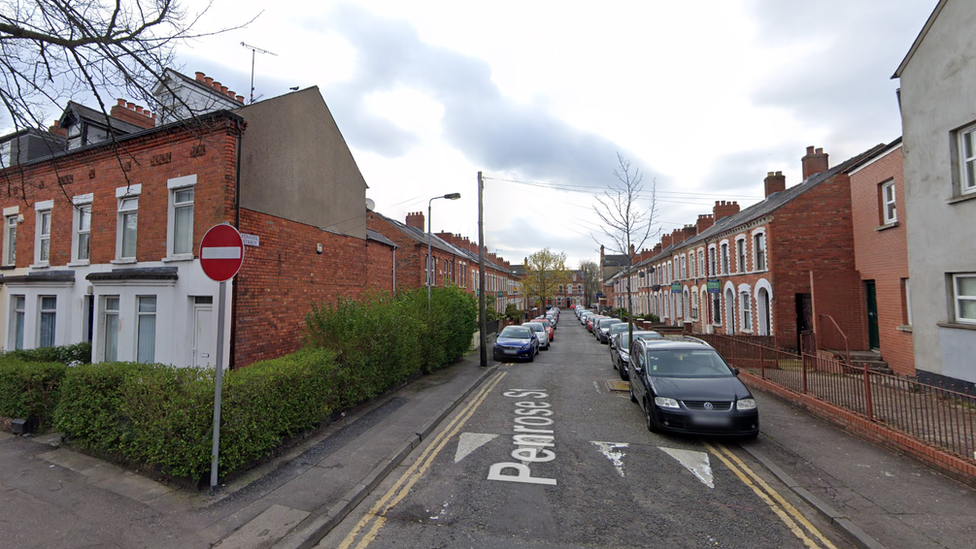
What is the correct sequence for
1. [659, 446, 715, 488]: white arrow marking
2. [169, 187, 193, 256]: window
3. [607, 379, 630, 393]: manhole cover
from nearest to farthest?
[659, 446, 715, 488]: white arrow marking, [169, 187, 193, 256]: window, [607, 379, 630, 393]: manhole cover

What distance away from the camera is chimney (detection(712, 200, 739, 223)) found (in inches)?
1241

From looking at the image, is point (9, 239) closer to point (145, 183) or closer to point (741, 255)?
point (145, 183)

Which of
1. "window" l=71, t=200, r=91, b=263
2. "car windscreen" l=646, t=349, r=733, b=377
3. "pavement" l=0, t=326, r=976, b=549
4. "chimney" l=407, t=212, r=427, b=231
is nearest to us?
"pavement" l=0, t=326, r=976, b=549

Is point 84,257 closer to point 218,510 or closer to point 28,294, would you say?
point 28,294

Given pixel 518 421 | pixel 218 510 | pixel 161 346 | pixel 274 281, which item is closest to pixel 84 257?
pixel 161 346

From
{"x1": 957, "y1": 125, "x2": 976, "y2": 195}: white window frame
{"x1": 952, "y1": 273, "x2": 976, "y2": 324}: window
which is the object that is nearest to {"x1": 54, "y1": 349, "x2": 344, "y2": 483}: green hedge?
{"x1": 952, "y1": 273, "x2": 976, "y2": 324}: window

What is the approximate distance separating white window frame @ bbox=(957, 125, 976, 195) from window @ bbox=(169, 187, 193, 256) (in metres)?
16.9

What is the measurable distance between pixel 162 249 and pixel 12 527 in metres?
7.47

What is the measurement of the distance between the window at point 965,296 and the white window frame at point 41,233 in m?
23.6

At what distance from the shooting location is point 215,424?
4.88 metres

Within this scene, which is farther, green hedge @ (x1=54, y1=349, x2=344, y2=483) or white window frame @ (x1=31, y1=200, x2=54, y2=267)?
white window frame @ (x1=31, y1=200, x2=54, y2=267)

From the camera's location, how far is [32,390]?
709 cm

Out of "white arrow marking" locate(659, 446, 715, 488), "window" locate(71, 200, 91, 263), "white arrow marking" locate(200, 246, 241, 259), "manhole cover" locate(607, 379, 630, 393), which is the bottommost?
"manhole cover" locate(607, 379, 630, 393)

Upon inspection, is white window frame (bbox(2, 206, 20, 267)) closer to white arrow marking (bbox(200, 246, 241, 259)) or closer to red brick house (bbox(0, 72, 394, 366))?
red brick house (bbox(0, 72, 394, 366))
